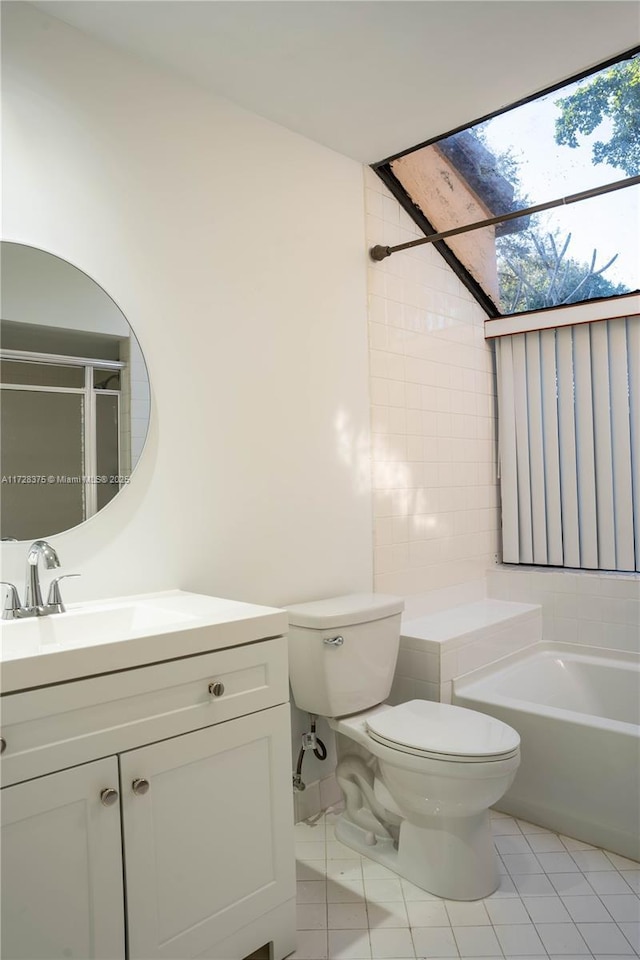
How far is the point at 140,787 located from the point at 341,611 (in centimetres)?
97

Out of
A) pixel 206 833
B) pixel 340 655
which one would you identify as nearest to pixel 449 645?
pixel 340 655

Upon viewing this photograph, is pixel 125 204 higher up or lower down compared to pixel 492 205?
lower down

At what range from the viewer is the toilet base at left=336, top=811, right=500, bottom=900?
1954 millimetres

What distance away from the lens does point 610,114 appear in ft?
8.12

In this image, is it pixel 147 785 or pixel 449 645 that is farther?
pixel 449 645

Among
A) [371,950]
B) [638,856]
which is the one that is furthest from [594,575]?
[371,950]

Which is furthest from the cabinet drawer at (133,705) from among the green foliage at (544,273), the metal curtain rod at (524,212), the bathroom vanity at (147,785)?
the green foliage at (544,273)

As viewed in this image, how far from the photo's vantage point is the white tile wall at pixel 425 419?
2.90 metres

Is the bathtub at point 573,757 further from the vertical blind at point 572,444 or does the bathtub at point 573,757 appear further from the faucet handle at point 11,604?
the faucet handle at point 11,604

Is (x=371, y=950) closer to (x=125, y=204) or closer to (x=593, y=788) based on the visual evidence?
(x=593, y=788)

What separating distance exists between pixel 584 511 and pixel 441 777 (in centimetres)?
188

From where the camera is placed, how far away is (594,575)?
3.21 meters

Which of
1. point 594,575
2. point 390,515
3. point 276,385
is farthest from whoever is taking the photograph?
point 594,575

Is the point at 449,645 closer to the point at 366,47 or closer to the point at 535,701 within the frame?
the point at 535,701
